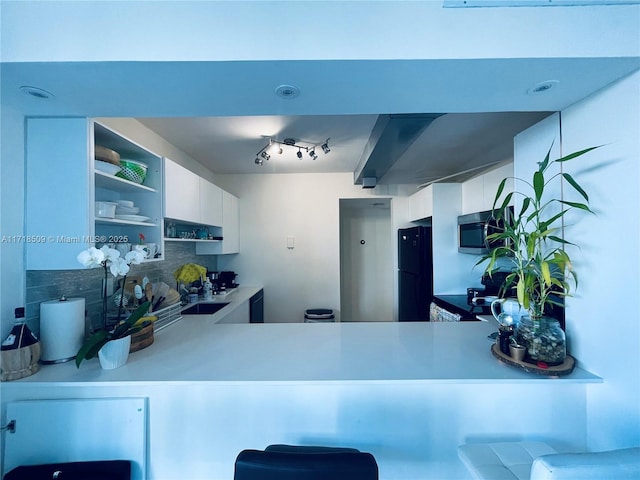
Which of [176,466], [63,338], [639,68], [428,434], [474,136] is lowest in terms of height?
[176,466]

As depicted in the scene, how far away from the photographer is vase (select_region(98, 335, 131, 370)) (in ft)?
3.37

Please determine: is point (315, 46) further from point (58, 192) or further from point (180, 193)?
point (180, 193)

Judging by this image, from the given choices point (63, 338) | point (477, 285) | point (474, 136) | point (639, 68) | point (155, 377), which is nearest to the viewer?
point (639, 68)

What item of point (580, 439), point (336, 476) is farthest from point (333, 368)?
point (580, 439)

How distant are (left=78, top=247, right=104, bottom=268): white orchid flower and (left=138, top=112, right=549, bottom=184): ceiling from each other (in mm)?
1287

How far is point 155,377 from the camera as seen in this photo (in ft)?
3.21

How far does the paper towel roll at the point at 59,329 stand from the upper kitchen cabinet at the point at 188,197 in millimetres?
786


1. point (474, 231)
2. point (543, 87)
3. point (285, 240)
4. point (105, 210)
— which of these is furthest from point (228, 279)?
point (543, 87)

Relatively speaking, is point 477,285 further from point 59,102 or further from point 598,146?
point 59,102

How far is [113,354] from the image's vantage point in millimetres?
1038

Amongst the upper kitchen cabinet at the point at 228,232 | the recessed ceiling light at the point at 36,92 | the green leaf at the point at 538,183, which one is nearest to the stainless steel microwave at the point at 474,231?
the green leaf at the point at 538,183

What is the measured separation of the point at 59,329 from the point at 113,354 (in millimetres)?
288

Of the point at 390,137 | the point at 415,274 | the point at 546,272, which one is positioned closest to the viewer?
the point at 546,272

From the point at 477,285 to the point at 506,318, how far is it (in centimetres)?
185
